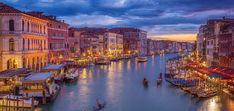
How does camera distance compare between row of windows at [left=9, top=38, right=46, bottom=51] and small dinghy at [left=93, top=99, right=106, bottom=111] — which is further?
row of windows at [left=9, top=38, right=46, bottom=51]

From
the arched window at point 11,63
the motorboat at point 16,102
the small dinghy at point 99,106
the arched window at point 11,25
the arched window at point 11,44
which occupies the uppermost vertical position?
the arched window at point 11,25

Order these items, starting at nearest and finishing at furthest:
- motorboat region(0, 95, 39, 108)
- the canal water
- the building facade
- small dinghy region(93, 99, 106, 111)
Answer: motorboat region(0, 95, 39, 108) < small dinghy region(93, 99, 106, 111) < the canal water < the building facade

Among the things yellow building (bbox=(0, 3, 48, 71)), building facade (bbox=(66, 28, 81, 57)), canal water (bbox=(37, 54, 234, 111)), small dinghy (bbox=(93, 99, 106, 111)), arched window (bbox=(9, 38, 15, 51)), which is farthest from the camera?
building facade (bbox=(66, 28, 81, 57))

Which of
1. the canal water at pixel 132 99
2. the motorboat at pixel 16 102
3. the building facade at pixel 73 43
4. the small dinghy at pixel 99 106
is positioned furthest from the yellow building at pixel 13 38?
the building facade at pixel 73 43

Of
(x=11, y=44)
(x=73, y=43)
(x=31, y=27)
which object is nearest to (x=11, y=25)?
(x=11, y=44)

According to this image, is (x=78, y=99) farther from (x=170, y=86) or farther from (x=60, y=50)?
(x=60, y=50)

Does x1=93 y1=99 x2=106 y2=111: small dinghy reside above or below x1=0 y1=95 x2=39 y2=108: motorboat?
below

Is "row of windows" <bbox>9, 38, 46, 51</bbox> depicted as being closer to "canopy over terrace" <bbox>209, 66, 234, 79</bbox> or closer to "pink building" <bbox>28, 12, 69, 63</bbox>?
"pink building" <bbox>28, 12, 69, 63</bbox>

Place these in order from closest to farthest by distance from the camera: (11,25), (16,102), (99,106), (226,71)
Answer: (16,102) < (99,106) < (226,71) < (11,25)

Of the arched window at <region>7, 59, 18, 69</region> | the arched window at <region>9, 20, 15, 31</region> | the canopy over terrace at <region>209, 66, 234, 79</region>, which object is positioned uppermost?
the arched window at <region>9, 20, 15, 31</region>

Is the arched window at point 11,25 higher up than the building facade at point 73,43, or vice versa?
the arched window at point 11,25

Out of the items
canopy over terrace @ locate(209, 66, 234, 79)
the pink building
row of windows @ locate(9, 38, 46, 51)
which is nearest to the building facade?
the pink building

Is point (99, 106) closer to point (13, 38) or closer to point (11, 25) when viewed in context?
point (13, 38)

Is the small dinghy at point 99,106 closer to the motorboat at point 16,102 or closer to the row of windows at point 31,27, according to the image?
the motorboat at point 16,102
